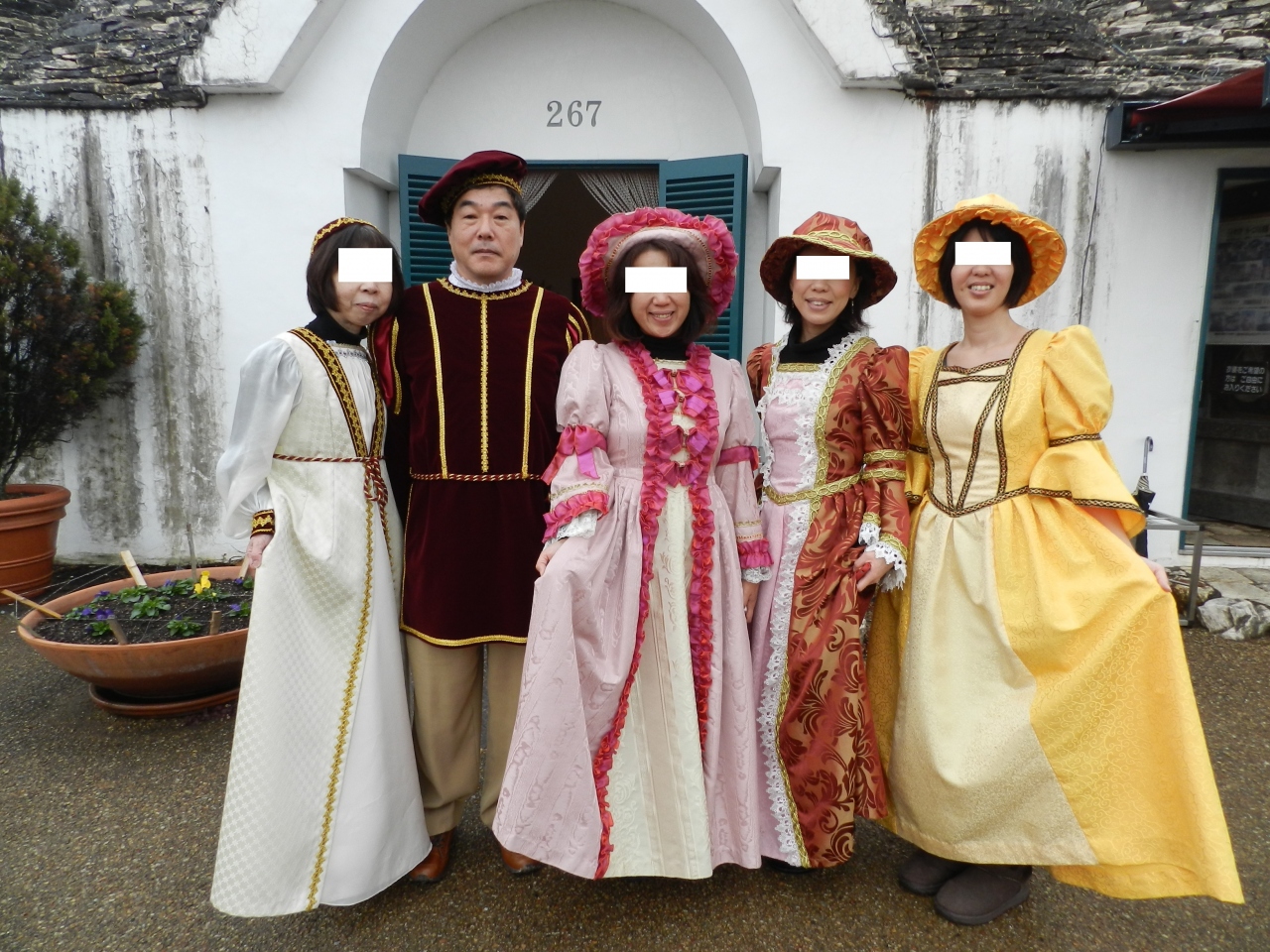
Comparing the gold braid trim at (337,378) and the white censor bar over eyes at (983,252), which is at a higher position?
the white censor bar over eyes at (983,252)

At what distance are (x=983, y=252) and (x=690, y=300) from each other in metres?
0.80

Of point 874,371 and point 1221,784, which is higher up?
point 874,371

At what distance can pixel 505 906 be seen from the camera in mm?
2043

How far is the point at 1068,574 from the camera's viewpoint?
6.29 feet

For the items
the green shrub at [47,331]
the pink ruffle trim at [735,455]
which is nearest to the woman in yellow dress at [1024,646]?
the pink ruffle trim at [735,455]

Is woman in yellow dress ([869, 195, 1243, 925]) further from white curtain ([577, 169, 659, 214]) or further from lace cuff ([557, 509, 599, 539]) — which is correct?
white curtain ([577, 169, 659, 214])

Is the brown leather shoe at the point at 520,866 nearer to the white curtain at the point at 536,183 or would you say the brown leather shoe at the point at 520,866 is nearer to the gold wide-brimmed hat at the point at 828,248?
the gold wide-brimmed hat at the point at 828,248

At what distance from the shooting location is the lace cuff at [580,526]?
6.03 ft

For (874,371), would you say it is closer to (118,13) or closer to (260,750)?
(260,750)

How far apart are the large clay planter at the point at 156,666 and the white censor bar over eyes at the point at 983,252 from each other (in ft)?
9.52

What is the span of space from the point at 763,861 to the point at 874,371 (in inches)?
57.3

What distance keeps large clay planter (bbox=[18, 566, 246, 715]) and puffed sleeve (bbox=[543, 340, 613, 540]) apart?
6.14 feet

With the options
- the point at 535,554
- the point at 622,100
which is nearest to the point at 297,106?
the point at 622,100

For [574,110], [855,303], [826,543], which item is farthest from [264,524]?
[574,110]
